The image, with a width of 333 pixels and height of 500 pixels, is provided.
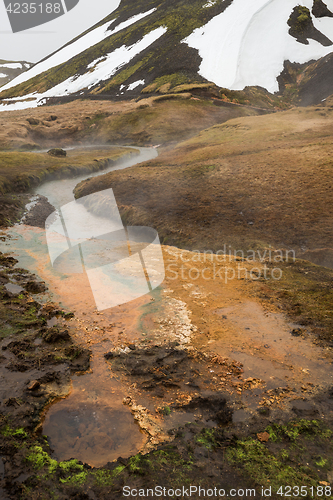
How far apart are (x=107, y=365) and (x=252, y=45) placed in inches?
2388

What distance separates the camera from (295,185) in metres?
17.3

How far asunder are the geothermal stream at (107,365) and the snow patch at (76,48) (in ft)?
307

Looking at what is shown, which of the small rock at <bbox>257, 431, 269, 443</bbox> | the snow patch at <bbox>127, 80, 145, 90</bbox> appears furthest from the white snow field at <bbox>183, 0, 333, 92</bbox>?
the small rock at <bbox>257, 431, 269, 443</bbox>

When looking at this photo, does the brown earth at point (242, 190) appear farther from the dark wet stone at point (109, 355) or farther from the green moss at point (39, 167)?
the dark wet stone at point (109, 355)

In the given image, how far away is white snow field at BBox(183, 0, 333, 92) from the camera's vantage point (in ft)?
168

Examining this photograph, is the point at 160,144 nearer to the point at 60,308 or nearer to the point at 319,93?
the point at 319,93

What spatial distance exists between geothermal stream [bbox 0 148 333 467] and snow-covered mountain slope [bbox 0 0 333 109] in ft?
154

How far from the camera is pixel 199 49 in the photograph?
58094 mm

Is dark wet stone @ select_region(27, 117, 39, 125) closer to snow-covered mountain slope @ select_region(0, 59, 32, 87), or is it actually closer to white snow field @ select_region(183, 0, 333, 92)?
white snow field @ select_region(183, 0, 333, 92)

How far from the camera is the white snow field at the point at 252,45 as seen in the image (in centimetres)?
5128

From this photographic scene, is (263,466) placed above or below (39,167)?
above

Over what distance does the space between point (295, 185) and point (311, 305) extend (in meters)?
9.33

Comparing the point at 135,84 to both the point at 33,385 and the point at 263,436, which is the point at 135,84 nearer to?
the point at 33,385

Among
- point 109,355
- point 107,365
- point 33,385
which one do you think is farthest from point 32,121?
point 33,385
